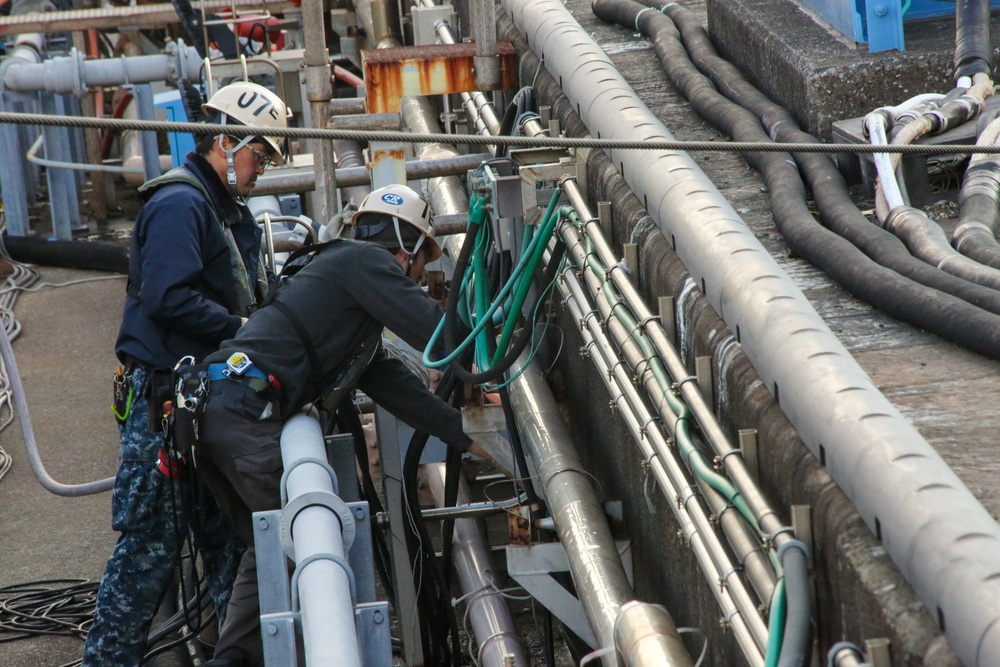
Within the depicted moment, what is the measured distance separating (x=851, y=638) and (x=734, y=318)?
0.97 metres

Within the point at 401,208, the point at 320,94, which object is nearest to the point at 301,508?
the point at 401,208

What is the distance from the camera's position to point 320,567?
9.32 ft

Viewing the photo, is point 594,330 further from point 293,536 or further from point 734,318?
point 293,536

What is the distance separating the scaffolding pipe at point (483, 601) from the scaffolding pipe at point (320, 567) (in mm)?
1596

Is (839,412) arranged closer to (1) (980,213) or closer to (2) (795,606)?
(2) (795,606)

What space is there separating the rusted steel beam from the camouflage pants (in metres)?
2.52

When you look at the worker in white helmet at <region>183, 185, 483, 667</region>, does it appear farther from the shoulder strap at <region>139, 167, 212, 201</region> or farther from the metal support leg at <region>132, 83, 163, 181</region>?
the metal support leg at <region>132, 83, 163, 181</region>

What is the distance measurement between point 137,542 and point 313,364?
1009 mm

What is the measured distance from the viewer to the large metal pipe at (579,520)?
145 inches

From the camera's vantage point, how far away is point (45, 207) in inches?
526

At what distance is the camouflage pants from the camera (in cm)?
472

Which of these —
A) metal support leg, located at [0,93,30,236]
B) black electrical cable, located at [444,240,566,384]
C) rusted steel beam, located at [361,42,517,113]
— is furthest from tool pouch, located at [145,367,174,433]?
metal support leg, located at [0,93,30,236]

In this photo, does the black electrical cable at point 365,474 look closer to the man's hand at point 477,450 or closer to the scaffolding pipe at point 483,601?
the scaffolding pipe at point 483,601

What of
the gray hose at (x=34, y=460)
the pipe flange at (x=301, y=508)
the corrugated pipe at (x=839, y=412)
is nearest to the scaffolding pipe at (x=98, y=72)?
the gray hose at (x=34, y=460)
